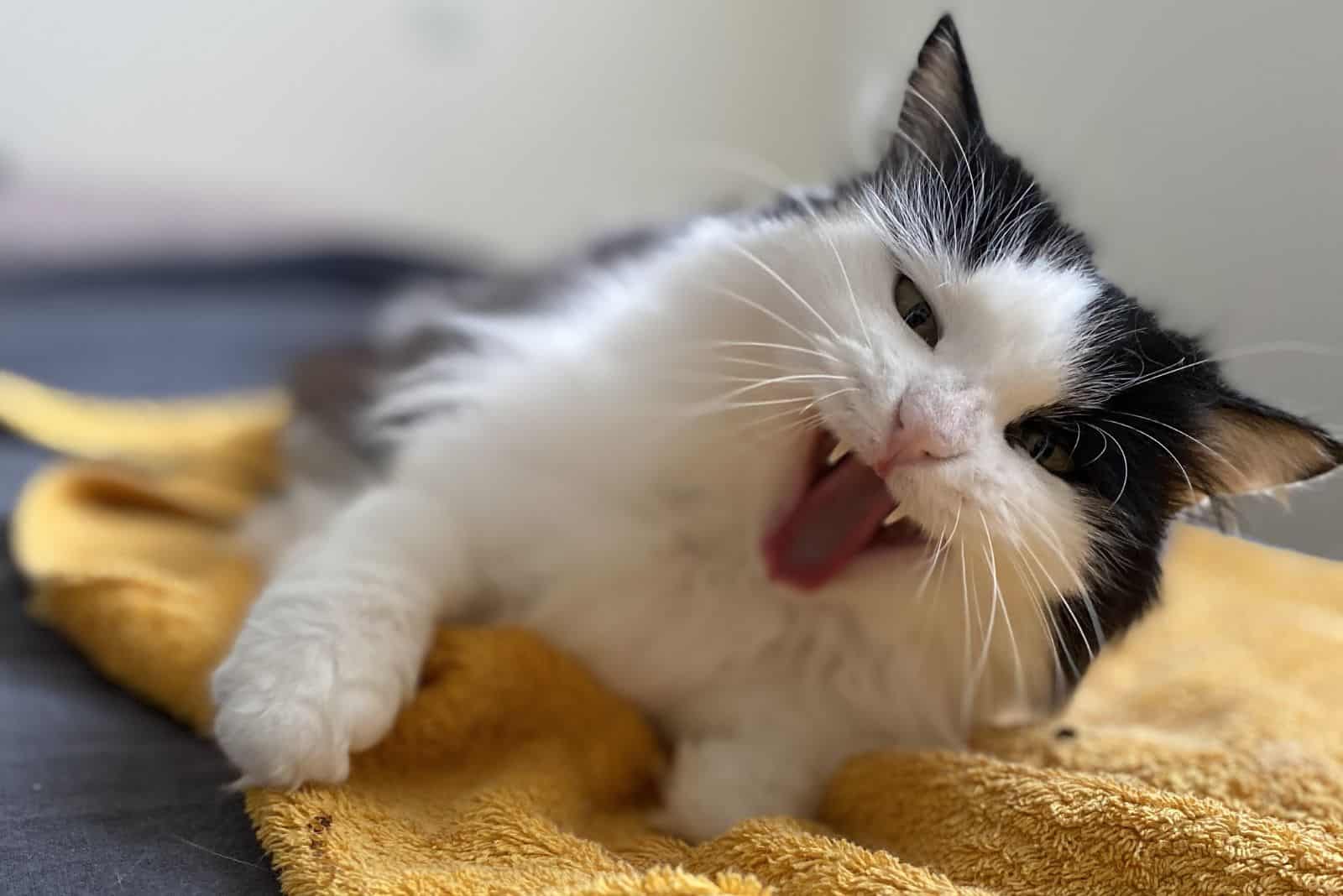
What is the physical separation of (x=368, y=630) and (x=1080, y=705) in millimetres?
855

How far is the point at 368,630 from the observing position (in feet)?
3.26

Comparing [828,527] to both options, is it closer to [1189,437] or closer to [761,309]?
[761,309]

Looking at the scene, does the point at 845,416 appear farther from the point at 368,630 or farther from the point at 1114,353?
the point at 368,630

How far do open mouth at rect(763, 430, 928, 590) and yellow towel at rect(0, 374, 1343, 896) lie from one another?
0.21 m

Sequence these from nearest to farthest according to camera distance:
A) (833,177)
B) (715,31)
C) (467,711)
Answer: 1. (467,711)
2. (833,177)
3. (715,31)

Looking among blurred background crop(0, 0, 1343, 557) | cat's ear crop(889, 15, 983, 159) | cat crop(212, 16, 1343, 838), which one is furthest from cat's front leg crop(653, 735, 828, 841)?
cat's ear crop(889, 15, 983, 159)

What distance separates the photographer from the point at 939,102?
1.11m

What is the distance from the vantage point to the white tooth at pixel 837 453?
3.26 ft

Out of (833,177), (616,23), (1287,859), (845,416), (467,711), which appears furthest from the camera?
(616,23)

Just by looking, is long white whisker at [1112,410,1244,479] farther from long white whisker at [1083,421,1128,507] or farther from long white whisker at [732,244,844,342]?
long white whisker at [732,244,844,342]

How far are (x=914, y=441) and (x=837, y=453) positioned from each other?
134 millimetres

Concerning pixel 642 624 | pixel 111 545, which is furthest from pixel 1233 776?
pixel 111 545

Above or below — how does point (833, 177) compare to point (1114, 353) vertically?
above

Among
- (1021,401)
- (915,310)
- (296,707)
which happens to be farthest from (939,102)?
(296,707)
